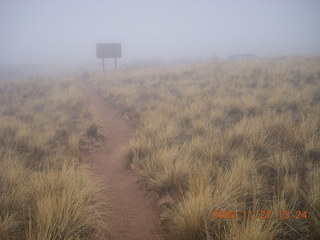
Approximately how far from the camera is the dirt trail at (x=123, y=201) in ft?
8.52

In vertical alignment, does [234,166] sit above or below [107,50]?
below

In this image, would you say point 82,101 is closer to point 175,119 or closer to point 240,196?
point 175,119

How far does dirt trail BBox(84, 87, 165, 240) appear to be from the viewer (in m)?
2.60

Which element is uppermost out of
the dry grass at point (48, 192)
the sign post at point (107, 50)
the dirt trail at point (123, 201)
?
the sign post at point (107, 50)

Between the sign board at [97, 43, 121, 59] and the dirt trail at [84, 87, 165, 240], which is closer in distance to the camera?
the dirt trail at [84, 87, 165, 240]

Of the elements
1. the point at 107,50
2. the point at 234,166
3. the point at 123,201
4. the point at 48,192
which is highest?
the point at 107,50

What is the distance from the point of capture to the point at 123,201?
330 centimetres

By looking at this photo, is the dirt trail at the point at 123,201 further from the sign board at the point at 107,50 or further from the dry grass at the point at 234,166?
the sign board at the point at 107,50
